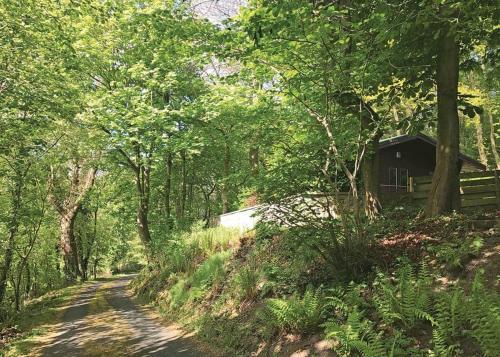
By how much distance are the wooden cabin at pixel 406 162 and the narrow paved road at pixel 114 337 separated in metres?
17.1

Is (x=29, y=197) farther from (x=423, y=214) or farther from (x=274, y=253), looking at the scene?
(x=423, y=214)

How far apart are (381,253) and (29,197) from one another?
621 inches

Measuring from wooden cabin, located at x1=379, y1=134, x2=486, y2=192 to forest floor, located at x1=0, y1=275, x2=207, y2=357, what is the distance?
667 inches

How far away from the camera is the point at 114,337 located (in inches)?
418

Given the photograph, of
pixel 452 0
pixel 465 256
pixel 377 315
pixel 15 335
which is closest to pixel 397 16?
pixel 452 0

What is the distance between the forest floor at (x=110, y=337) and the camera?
9258mm

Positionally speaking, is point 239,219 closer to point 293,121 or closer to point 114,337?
point 293,121

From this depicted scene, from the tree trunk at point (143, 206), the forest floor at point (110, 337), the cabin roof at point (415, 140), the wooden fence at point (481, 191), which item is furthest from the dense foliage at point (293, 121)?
the cabin roof at point (415, 140)

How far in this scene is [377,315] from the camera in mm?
6418

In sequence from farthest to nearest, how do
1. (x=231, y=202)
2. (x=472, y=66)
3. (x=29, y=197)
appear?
1. (x=231, y=202)
2. (x=29, y=197)
3. (x=472, y=66)

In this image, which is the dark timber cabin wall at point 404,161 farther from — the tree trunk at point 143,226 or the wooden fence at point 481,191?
the tree trunk at point 143,226

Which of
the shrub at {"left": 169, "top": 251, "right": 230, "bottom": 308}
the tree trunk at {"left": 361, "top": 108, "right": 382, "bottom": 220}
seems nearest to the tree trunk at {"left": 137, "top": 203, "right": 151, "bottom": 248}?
the shrub at {"left": 169, "top": 251, "right": 230, "bottom": 308}

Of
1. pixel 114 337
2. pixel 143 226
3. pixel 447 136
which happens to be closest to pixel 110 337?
pixel 114 337

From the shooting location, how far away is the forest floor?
926cm
